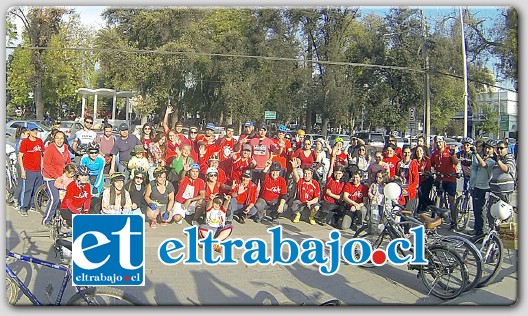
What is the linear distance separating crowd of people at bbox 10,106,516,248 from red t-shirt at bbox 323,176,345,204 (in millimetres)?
11

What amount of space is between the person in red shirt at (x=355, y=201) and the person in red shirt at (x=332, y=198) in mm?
61

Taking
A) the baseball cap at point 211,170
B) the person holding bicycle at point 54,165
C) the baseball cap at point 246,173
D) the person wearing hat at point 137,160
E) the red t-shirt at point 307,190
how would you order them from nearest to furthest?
the person holding bicycle at point 54,165 → the person wearing hat at point 137,160 → the baseball cap at point 211,170 → the baseball cap at point 246,173 → the red t-shirt at point 307,190

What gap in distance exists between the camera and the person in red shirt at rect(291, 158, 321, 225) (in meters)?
4.06

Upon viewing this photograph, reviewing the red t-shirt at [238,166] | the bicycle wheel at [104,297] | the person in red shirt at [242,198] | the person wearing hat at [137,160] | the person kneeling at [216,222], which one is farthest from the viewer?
the red t-shirt at [238,166]

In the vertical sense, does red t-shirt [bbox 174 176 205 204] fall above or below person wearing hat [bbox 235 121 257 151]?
below

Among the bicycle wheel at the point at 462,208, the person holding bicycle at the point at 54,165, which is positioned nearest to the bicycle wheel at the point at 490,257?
the bicycle wheel at the point at 462,208

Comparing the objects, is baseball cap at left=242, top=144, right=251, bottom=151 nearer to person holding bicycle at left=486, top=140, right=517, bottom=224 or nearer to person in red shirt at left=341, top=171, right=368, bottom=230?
person in red shirt at left=341, top=171, right=368, bottom=230

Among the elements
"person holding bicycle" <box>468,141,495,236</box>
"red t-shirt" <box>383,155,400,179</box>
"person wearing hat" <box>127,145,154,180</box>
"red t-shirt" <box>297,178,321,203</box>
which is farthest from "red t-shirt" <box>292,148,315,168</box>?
"person holding bicycle" <box>468,141,495,236</box>

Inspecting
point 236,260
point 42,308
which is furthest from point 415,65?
point 42,308

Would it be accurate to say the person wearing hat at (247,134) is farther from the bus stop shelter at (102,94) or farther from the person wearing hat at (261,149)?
the bus stop shelter at (102,94)

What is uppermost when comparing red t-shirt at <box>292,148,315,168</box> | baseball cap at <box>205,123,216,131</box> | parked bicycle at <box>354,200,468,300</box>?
baseball cap at <box>205,123,216,131</box>

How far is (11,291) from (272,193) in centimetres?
195

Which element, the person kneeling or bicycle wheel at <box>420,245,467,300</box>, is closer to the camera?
the person kneeling

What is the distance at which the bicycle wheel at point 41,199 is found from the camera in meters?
3.43
